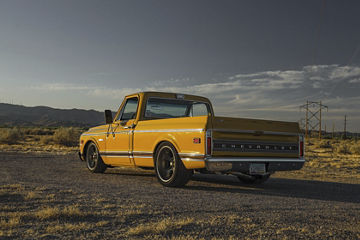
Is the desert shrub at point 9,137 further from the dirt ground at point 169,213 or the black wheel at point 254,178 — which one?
the black wheel at point 254,178

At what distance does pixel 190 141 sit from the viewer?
7.48 meters

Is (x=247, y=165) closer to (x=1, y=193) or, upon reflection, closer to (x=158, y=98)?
(x=158, y=98)

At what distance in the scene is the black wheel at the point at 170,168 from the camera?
7.79 m

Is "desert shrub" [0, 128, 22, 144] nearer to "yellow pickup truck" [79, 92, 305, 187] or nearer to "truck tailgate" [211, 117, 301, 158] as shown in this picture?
"yellow pickup truck" [79, 92, 305, 187]

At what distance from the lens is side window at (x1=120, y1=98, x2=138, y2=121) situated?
31.8 feet

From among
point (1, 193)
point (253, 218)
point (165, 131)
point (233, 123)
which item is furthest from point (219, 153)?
point (1, 193)

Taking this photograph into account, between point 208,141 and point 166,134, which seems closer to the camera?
point 208,141

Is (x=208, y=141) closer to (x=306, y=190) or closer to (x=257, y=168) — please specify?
(x=257, y=168)

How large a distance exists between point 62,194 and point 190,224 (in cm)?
305

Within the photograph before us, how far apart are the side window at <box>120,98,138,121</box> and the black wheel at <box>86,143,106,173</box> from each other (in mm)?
1644

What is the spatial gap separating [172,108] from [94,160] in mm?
3008

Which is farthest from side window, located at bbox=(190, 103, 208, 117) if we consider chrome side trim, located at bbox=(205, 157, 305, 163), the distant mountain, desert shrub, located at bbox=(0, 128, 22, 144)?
the distant mountain

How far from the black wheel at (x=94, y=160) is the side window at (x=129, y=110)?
1.64 metres

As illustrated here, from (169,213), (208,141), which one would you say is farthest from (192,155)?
(169,213)
